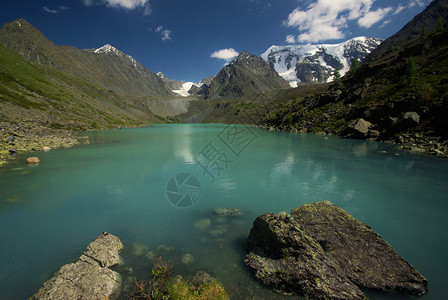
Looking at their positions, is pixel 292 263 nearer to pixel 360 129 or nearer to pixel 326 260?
pixel 326 260

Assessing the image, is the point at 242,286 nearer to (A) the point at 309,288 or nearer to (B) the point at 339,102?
(A) the point at 309,288

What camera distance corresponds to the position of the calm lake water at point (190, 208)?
893 cm

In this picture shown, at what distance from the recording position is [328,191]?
63.7 feet

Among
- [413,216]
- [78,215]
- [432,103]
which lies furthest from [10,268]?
[432,103]

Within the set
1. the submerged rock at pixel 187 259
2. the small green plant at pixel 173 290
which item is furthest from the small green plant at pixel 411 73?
the small green plant at pixel 173 290

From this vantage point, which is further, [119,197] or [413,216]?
[119,197]

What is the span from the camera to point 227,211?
14.5 m

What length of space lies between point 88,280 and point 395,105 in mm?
79533

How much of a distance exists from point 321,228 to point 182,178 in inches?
693

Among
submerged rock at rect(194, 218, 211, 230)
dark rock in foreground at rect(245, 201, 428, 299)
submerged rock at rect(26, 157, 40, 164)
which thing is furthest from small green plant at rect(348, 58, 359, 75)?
submerged rock at rect(26, 157, 40, 164)

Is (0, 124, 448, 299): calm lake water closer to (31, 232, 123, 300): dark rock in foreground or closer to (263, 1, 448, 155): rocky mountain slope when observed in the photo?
(31, 232, 123, 300): dark rock in foreground

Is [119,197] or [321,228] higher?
[321,228]

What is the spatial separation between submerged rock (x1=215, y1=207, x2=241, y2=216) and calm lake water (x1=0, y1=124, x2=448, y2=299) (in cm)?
61

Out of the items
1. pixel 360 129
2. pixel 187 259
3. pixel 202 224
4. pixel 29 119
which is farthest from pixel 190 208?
pixel 29 119
